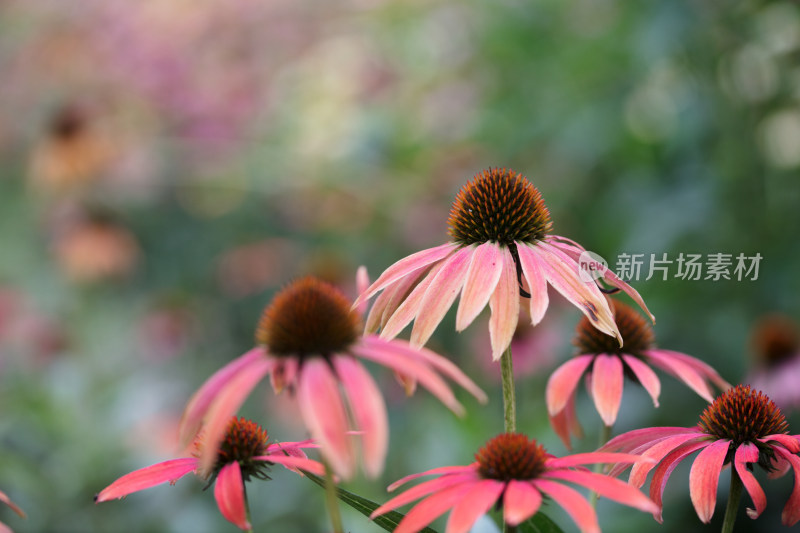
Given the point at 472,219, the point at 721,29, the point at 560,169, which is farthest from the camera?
the point at 560,169

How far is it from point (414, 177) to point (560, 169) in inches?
19.0

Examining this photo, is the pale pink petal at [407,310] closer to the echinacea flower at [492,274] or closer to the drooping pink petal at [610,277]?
the echinacea flower at [492,274]

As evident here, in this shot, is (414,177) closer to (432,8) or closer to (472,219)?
(432,8)

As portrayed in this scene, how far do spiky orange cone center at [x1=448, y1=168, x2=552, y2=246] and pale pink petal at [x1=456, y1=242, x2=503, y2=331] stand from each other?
0.10 feet

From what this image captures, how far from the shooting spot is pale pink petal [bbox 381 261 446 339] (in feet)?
1.74

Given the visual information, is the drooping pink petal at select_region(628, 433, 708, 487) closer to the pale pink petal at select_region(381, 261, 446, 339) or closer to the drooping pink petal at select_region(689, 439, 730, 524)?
the drooping pink petal at select_region(689, 439, 730, 524)

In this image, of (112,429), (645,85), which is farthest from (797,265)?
(112,429)

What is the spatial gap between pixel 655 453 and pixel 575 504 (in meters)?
0.13

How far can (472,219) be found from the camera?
0.67m

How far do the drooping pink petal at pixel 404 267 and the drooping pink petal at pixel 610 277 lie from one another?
0.09m

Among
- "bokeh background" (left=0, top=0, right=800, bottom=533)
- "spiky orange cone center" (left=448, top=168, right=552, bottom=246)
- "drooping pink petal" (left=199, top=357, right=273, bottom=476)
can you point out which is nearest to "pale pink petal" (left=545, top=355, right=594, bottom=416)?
"spiky orange cone center" (left=448, top=168, right=552, bottom=246)

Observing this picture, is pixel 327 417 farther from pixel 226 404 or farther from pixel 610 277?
pixel 610 277

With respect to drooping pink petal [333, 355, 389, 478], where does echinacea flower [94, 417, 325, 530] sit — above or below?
below

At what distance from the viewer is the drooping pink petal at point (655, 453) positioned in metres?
0.50
